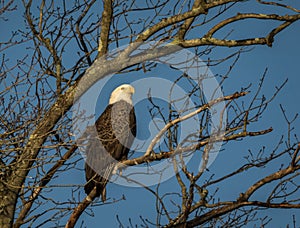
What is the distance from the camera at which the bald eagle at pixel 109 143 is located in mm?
8356

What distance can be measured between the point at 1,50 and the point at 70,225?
198cm

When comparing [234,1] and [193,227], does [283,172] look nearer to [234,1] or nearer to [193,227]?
[193,227]

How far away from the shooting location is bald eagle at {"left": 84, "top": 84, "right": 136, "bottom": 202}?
8356 mm

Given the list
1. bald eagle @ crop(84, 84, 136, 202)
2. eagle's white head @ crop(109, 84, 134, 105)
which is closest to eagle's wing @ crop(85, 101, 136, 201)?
bald eagle @ crop(84, 84, 136, 202)

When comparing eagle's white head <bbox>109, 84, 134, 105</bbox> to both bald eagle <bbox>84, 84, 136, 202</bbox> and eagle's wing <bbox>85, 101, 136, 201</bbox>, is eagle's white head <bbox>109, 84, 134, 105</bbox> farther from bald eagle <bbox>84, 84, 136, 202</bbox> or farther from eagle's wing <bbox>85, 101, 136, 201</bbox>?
eagle's wing <bbox>85, 101, 136, 201</bbox>

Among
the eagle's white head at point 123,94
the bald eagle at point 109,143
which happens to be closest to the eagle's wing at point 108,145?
the bald eagle at point 109,143

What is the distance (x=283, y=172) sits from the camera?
6.92m

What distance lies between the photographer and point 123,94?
9.98 metres

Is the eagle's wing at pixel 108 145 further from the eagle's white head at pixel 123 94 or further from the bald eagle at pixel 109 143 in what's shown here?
the eagle's white head at pixel 123 94

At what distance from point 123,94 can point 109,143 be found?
123cm

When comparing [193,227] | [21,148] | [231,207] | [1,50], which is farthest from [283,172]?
[1,50]

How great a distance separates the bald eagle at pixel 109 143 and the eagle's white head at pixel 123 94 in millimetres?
76

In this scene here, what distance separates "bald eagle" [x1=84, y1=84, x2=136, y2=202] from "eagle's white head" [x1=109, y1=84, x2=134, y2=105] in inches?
3.0

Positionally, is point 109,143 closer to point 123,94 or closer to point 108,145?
point 108,145
